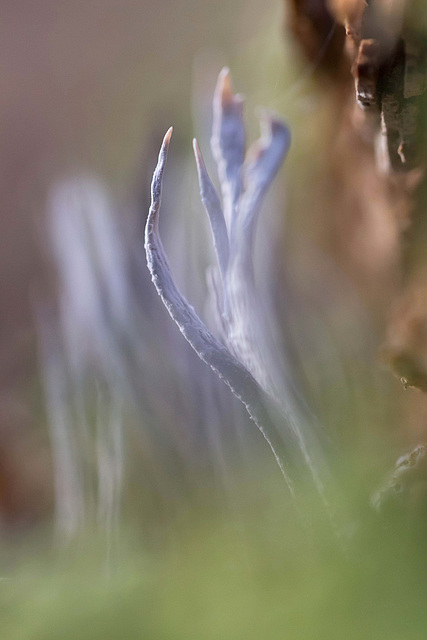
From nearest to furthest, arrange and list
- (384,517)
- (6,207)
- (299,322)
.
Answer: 1. (384,517)
2. (299,322)
3. (6,207)

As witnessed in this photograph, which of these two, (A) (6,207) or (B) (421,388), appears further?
(A) (6,207)

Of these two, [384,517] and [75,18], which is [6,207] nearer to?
[75,18]

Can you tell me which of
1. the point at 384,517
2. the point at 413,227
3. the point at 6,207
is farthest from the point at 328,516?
the point at 6,207

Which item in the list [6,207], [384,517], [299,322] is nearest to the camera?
[384,517]

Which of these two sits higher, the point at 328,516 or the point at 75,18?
the point at 75,18
